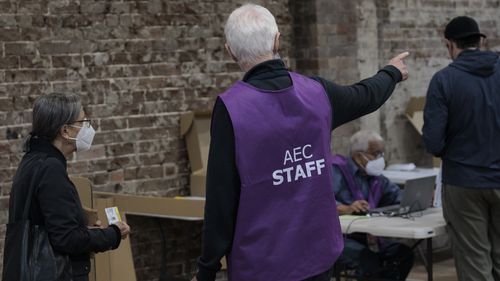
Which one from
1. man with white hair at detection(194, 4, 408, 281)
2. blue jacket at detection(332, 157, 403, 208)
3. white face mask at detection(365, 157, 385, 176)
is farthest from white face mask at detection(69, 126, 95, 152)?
white face mask at detection(365, 157, 385, 176)

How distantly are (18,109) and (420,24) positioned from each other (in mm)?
4753

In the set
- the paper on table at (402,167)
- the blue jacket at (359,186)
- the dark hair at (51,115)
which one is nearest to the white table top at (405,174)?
the paper on table at (402,167)

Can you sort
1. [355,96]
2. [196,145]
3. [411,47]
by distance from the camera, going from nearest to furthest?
1. [355,96]
2. [196,145]
3. [411,47]

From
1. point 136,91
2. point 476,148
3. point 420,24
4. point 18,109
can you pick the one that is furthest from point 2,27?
point 420,24

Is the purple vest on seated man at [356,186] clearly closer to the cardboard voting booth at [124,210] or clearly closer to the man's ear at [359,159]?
the man's ear at [359,159]

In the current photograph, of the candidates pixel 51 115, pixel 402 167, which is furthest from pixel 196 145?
pixel 51 115

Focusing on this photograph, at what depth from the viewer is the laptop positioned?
7.29 meters

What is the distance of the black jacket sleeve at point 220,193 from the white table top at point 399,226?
2.93 metres

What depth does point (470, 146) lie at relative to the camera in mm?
6414

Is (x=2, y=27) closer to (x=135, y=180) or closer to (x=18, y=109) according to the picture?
(x=18, y=109)

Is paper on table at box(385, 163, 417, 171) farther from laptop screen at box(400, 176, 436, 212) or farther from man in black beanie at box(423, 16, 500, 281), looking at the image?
man in black beanie at box(423, 16, 500, 281)

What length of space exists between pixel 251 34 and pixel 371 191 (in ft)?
13.4

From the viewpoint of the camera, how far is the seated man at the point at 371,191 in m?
7.68

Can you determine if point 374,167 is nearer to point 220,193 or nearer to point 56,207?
point 56,207
